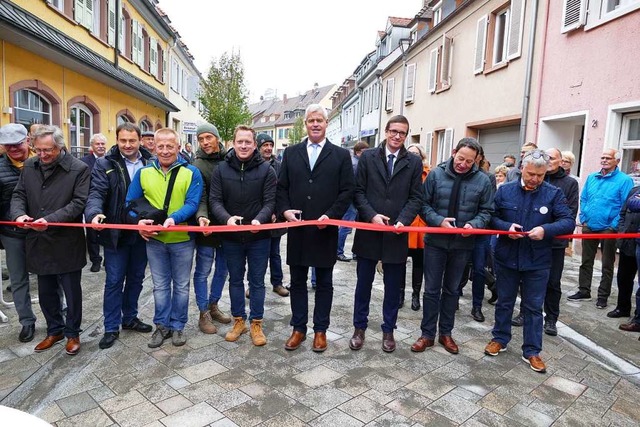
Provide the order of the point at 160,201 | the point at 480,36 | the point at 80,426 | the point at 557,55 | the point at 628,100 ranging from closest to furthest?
the point at 80,426, the point at 160,201, the point at 628,100, the point at 557,55, the point at 480,36

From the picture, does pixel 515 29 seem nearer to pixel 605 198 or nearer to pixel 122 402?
pixel 605 198

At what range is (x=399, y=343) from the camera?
4.43m

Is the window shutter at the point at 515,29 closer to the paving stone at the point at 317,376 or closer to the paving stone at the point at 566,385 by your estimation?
the paving stone at the point at 566,385

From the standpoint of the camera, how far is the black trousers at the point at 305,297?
4.19 metres

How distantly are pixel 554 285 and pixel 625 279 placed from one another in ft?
4.57

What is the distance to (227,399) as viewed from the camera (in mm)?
3238

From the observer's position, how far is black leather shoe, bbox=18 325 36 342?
4.19 m

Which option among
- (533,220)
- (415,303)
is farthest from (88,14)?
(533,220)

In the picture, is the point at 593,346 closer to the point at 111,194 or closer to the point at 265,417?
the point at 265,417

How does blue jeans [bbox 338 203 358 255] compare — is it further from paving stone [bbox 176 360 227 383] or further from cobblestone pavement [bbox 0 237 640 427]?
paving stone [bbox 176 360 227 383]

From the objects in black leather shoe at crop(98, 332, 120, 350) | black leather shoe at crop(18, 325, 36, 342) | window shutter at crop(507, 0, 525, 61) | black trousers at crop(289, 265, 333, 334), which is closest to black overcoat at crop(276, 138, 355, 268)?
black trousers at crop(289, 265, 333, 334)

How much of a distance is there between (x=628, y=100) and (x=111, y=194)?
8.23m

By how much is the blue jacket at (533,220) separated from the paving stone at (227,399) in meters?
2.60

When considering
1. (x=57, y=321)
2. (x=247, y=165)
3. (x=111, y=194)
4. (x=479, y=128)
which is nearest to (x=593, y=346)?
(x=247, y=165)
